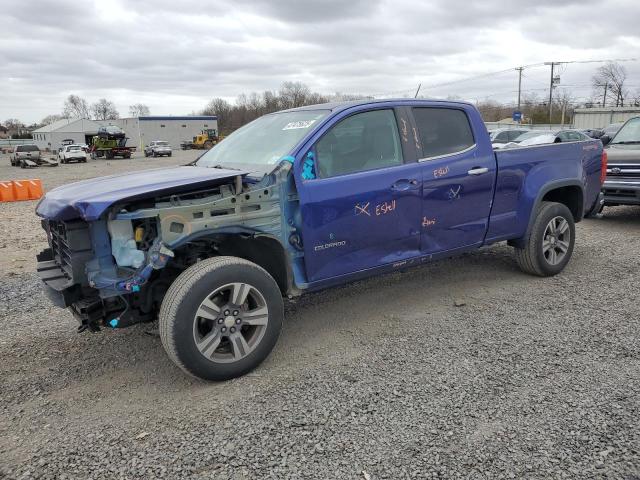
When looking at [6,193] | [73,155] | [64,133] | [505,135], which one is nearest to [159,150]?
[73,155]

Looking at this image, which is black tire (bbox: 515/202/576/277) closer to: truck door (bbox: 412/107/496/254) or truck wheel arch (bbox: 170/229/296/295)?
truck door (bbox: 412/107/496/254)

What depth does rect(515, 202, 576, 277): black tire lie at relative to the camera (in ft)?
17.3

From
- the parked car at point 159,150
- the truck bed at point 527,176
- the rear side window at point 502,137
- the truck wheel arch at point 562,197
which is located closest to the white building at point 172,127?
the parked car at point 159,150

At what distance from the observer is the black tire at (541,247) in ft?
17.3

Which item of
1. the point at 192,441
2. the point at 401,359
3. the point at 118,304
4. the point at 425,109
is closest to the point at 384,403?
the point at 401,359

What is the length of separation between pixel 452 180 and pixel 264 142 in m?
1.71

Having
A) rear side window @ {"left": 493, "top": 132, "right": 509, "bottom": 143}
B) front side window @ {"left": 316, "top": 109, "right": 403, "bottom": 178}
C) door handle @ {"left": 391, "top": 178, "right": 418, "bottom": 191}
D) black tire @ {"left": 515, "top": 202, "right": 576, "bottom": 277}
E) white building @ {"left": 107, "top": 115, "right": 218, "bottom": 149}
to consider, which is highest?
white building @ {"left": 107, "top": 115, "right": 218, "bottom": 149}

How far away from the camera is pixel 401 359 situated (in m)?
3.69

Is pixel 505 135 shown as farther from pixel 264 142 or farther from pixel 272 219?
pixel 272 219

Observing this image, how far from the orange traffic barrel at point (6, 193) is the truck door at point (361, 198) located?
13.1 m

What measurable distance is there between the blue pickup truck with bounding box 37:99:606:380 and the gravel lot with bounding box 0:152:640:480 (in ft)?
1.39

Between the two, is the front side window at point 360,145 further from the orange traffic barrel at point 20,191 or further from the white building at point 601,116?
the white building at point 601,116

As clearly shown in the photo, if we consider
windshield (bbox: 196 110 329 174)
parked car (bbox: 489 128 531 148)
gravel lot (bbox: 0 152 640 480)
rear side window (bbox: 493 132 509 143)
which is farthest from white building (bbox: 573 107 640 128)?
windshield (bbox: 196 110 329 174)

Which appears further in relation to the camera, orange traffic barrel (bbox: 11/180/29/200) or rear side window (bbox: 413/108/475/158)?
orange traffic barrel (bbox: 11/180/29/200)
